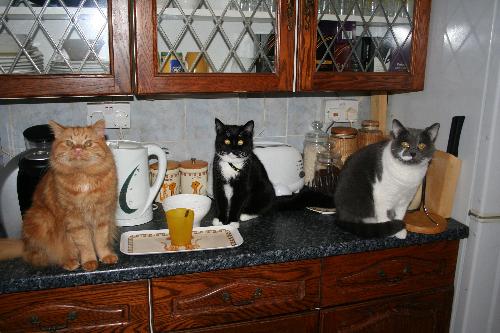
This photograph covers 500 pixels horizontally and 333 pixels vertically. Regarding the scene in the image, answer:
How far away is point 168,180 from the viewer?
1534 millimetres

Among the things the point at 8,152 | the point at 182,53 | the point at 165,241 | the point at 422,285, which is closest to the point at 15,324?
the point at 165,241

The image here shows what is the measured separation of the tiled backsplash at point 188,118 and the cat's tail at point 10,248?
51 cm

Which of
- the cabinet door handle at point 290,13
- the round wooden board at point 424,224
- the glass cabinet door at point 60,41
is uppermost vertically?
the cabinet door handle at point 290,13

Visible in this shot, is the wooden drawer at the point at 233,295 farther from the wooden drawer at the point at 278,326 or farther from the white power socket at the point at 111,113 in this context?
the white power socket at the point at 111,113

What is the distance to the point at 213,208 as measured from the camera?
153 cm

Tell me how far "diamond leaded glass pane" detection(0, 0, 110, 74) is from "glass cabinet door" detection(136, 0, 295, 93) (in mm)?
132

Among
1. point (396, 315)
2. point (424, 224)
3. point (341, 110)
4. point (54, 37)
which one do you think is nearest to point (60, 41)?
point (54, 37)

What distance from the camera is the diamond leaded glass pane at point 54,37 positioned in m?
1.12

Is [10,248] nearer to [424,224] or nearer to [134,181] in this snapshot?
[134,181]

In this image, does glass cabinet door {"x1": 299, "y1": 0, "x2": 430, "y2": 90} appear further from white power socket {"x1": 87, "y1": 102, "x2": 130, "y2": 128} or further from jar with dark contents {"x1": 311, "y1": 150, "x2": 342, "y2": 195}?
white power socket {"x1": 87, "y1": 102, "x2": 130, "y2": 128}

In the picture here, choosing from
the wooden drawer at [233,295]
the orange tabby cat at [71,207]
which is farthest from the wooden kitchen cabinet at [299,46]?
the wooden drawer at [233,295]

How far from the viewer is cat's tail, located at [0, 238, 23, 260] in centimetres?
109

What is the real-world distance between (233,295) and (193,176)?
53 centimetres

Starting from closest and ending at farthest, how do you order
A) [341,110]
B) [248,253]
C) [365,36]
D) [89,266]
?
[89,266] → [248,253] → [365,36] → [341,110]
